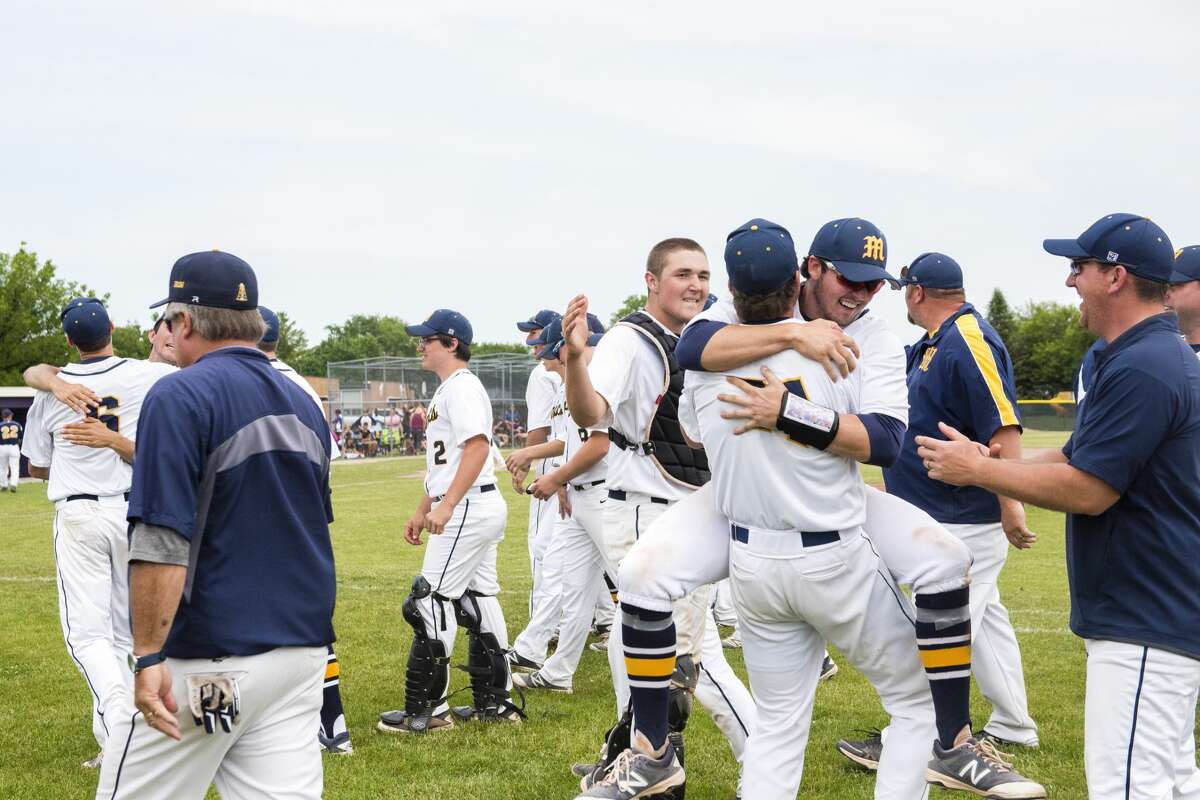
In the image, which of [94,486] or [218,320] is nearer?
[218,320]

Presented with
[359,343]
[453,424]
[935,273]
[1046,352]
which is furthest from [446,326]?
[359,343]

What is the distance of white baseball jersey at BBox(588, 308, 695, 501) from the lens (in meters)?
5.37

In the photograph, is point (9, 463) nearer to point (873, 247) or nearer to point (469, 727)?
point (469, 727)

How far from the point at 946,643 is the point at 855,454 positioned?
2.56ft

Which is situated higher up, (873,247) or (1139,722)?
(873,247)

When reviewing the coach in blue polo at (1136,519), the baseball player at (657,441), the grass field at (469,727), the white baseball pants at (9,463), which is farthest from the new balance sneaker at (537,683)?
the white baseball pants at (9,463)

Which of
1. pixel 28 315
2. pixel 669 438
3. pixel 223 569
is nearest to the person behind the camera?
pixel 223 569

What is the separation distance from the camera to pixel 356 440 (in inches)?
1778

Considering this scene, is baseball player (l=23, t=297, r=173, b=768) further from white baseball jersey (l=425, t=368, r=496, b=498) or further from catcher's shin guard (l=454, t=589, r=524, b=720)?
catcher's shin guard (l=454, t=589, r=524, b=720)

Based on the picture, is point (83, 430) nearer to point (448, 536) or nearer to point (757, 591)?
point (448, 536)

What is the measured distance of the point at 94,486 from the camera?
21.1 ft

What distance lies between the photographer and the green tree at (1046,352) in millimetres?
100125

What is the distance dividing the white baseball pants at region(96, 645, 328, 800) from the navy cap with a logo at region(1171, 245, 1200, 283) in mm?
5286

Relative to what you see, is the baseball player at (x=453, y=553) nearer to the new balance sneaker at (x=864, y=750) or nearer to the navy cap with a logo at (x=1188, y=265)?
the new balance sneaker at (x=864, y=750)
